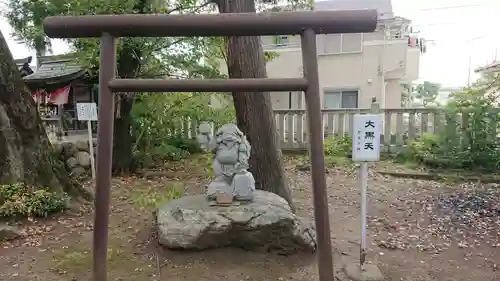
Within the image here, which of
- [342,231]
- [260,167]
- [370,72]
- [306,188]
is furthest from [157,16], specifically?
[370,72]

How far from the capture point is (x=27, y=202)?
489 centimetres

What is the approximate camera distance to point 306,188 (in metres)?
7.13

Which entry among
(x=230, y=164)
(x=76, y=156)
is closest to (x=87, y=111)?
(x=76, y=156)

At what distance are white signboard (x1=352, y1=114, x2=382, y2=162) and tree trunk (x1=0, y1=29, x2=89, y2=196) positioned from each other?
417 centimetres

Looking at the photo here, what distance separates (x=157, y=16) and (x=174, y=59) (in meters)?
5.64

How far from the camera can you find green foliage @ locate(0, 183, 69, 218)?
474 cm

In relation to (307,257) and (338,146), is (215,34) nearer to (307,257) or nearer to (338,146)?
(307,257)

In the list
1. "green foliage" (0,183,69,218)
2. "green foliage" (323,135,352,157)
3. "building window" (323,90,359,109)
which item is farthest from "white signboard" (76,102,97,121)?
"building window" (323,90,359,109)

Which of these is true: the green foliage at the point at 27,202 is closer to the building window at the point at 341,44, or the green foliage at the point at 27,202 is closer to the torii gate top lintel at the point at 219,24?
the torii gate top lintel at the point at 219,24

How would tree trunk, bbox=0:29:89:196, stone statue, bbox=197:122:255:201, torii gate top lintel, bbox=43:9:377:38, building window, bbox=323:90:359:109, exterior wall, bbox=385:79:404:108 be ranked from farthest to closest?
exterior wall, bbox=385:79:404:108
building window, bbox=323:90:359:109
tree trunk, bbox=0:29:89:196
stone statue, bbox=197:122:255:201
torii gate top lintel, bbox=43:9:377:38

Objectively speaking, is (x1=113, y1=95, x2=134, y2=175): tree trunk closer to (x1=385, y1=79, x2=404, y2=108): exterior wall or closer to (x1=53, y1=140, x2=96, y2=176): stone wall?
(x1=53, y1=140, x2=96, y2=176): stone wall

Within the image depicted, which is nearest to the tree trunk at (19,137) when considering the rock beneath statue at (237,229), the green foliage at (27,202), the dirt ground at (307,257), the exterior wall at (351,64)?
the green foliage at (27,202)

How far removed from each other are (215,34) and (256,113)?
2957 mm

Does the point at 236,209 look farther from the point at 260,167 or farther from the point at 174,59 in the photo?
the point at 174,59
